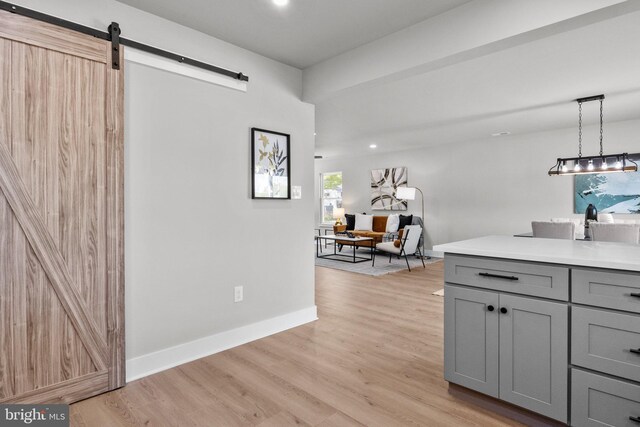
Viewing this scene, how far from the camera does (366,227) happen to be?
27.8 feet

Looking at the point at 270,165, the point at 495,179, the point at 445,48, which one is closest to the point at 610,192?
the point at 495,179

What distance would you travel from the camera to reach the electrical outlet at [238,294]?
112 inches

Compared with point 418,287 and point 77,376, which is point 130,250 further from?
point 418,287

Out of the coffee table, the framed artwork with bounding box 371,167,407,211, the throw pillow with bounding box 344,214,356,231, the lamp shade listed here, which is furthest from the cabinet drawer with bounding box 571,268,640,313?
the throw pillow with bounding box 344,214,356,231

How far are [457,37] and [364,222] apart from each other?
6.40 meters

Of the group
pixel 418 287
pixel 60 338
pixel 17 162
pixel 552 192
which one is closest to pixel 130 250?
pixel 60 338

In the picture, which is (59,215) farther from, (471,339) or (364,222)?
(364,222)

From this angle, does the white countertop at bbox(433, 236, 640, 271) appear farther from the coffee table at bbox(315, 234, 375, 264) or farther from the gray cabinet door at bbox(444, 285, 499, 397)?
the coffee table at bbox(315, 234, 375, 264)

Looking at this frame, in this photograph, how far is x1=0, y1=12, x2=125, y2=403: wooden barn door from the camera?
1846 millimetres

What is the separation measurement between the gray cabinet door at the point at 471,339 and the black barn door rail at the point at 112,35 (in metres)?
2.29

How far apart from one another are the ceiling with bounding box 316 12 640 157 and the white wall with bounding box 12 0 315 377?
1.35 meters

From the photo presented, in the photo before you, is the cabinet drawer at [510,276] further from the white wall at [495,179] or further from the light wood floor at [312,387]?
the white wall at [495,179]

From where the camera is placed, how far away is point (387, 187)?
8.41 m

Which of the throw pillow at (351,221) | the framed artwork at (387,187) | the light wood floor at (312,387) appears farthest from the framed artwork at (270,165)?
the throw pillow at (351,221)
